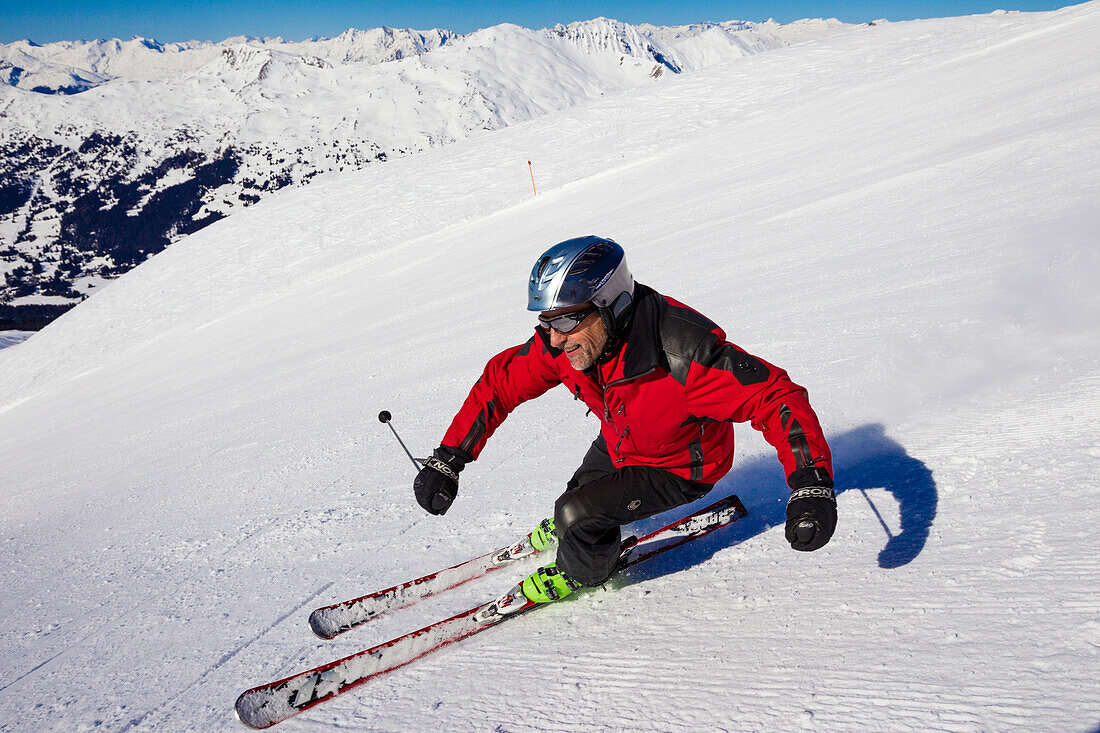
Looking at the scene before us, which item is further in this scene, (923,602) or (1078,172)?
(1078,172)

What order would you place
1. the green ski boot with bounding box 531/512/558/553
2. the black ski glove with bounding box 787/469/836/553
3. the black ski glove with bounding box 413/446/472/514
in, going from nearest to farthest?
the black ski glove with bounding box 787/469/836/553
the black ski glove with bounding box 413/446/472/514
the green ski boot with bounding box 531/512/558/553

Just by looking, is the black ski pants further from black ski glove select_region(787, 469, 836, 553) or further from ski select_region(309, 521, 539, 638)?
black ski glove select_region(787, 469, 836, 553)

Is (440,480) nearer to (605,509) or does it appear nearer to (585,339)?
(605,509)

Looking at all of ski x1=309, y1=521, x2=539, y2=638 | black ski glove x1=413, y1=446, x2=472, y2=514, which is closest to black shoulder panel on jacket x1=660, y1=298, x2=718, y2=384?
black ski glove x1=413, y1=446, x2=472, y2=514

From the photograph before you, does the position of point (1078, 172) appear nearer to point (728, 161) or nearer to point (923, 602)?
point (923, 602)

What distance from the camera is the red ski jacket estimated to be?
2750mm

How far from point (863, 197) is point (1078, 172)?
3125 millimetres

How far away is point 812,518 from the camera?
250 cm

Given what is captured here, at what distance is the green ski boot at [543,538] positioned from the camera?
156 inches

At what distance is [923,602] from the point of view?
2607 millimetres

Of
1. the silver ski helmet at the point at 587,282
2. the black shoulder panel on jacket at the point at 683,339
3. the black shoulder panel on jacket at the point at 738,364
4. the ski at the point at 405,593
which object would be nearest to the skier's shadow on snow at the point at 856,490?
the ski at the point at 405,593

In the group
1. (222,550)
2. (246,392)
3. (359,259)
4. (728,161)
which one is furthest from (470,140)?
(222,550)

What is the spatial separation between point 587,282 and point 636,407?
0.64 m

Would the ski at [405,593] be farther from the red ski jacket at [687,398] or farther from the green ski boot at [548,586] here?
the red ski jacket at [687,398]
